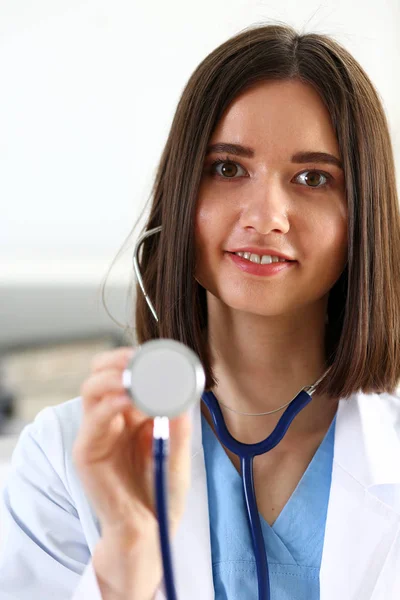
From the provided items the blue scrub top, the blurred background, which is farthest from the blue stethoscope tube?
the blurred background

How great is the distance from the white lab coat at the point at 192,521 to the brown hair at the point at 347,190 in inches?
3.8

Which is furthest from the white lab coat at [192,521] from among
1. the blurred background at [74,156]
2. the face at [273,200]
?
the blurred background at [74,156]

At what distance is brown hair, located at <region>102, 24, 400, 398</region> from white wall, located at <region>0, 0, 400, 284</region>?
987mm

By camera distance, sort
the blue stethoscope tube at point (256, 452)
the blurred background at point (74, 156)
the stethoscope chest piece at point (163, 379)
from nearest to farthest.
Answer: the stethoscope chest piece at point (163, 379) < the blue stethoscope tube at point (256, 452) < the blurred background at point (74, 156)

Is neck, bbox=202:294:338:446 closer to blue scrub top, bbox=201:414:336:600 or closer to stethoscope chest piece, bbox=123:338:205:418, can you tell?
blue scrub top, bbox=201:414:336:600

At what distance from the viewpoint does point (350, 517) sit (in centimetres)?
104

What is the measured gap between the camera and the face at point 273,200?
990mm

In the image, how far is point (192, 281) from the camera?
109 cm

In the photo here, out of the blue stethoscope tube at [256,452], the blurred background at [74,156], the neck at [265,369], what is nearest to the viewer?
the blue stethoscope tube at [256,452]

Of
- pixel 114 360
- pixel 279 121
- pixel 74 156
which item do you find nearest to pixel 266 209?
pixel 279 121

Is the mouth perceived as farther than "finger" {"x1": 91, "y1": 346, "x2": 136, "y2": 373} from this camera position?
Yes

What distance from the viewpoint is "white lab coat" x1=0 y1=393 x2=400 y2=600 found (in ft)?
3.26

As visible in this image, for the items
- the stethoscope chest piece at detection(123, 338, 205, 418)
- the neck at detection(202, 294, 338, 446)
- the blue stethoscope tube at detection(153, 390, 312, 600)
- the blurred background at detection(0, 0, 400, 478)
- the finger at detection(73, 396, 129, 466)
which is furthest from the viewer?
the blurred background at detection(0, 0, 400, 478)

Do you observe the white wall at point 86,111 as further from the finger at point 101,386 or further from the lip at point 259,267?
the finger at point 101,386
